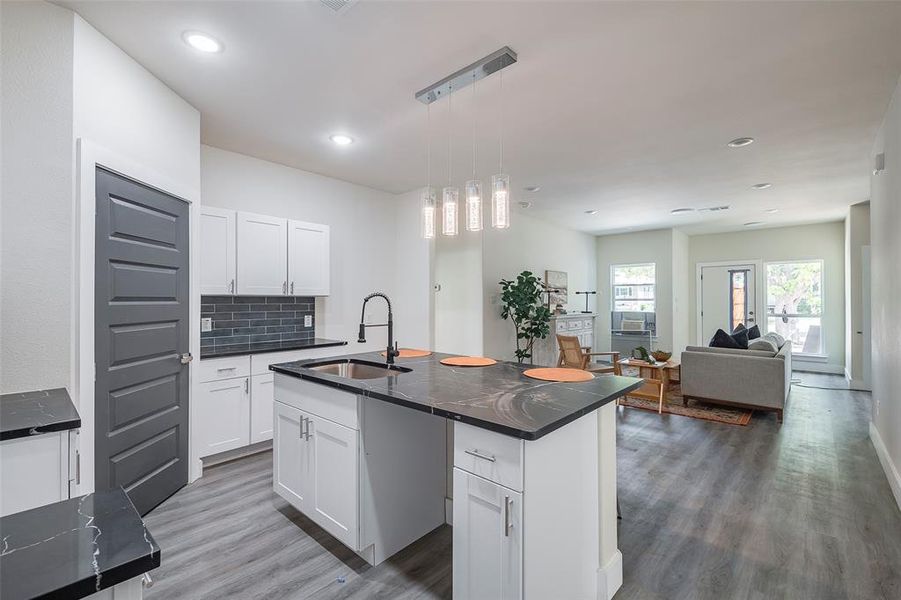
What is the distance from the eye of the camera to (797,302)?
24.3 ft

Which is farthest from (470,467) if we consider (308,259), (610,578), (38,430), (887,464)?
(887,464)

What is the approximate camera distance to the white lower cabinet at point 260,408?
3373 millimetres

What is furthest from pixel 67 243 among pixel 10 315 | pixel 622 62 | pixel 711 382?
pixel 711 382

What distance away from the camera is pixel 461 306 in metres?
5.85

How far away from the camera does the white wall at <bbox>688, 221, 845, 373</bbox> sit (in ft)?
22.9

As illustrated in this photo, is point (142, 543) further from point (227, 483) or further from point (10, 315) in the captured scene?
point (227, 483)

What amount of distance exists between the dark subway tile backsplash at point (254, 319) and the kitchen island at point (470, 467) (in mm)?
1555

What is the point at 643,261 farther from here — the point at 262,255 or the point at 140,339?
the point at 140,339

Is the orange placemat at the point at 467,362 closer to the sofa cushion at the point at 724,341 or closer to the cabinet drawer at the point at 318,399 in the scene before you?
the cabinet drawer at the point at 318,399

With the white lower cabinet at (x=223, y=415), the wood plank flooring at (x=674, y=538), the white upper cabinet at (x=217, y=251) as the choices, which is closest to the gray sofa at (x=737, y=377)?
the wood plank flooring at (x=674, y=538)

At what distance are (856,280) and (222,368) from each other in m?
7.84

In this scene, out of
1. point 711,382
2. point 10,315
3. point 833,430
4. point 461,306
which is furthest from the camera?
point 461,306

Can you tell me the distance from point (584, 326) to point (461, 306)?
289 centimetres

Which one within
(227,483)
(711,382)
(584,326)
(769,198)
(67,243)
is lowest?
(227,483)
